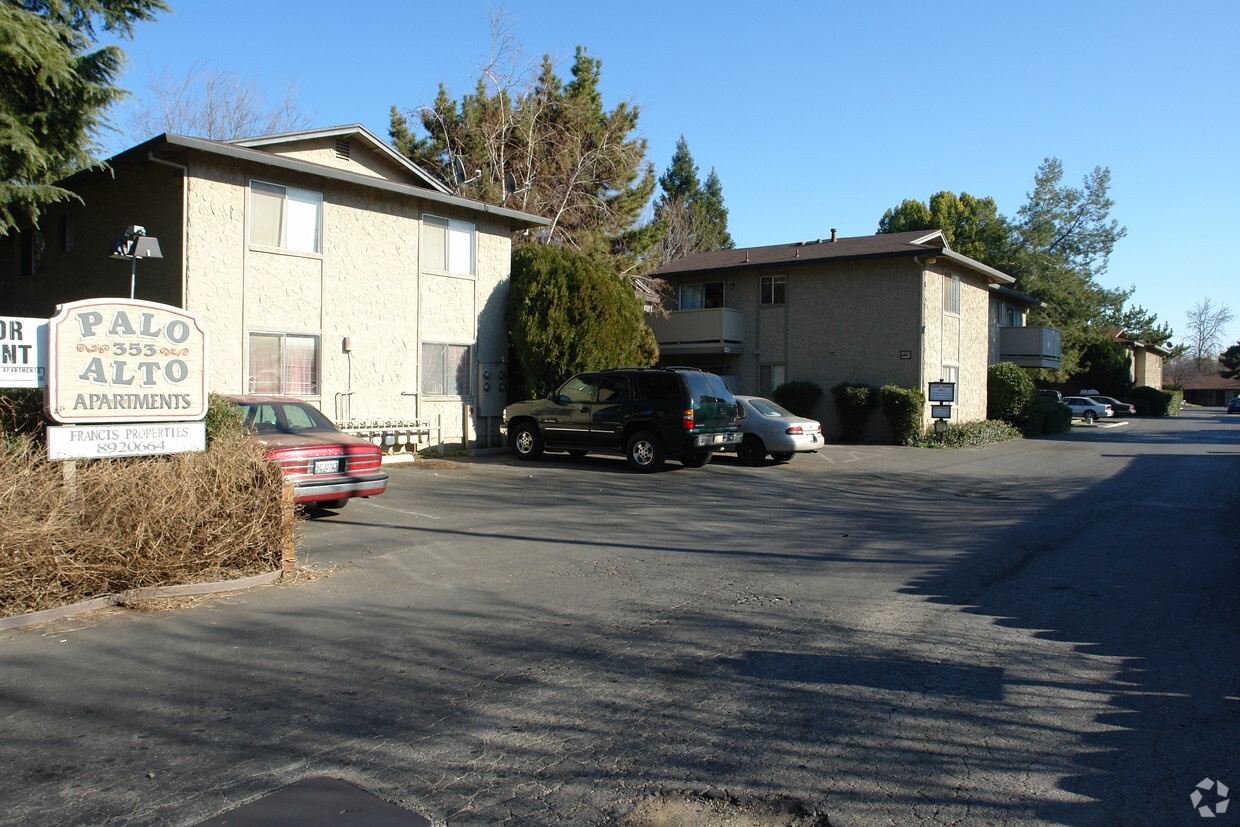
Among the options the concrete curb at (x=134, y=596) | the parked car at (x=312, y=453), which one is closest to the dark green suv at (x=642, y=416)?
the parked car at (x=312, y=453)

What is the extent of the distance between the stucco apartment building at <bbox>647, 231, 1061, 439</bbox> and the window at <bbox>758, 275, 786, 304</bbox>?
3cm

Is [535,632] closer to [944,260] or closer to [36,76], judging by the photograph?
[36,76]

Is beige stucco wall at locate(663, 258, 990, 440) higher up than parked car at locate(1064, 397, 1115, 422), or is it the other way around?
beige stucco wall at locate(663, 258, 990, 440)

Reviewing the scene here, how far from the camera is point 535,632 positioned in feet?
20.7

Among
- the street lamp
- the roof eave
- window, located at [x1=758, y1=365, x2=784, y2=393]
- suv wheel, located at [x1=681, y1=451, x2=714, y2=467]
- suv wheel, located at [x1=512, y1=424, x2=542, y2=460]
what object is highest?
the roof eave

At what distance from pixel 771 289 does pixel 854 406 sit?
5.36 m

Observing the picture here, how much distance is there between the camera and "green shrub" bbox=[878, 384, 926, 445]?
25328 millimetres

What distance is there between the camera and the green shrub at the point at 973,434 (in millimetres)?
25828

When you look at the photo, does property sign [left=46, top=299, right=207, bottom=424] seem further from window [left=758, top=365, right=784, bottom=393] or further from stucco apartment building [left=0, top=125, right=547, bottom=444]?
window [left=758, top=365, right=784, bottom=393]

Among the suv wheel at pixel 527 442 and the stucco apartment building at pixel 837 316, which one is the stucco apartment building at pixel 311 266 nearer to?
the suv wheel at pixel 527 442

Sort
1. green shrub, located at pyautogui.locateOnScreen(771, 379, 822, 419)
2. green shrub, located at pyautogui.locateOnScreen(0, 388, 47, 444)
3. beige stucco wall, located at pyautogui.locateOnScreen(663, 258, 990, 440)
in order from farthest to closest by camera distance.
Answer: green shrub, located at pyautogui.locateOnScreen(771, 379, 822, 419) < beige stucco wall, located at pyautogui.locateOnScreen(663, 258, 990, 440) < green shrub, located at pyautogui.locateOnScreen(0, 388, 47, 444)

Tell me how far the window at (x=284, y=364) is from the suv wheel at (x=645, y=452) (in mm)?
6308

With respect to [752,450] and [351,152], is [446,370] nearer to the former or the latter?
[351,152]

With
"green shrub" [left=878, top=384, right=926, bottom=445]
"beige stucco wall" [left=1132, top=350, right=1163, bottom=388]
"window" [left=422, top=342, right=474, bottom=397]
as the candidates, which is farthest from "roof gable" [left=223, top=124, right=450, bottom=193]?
"beige stucco wall" [left=1132, top=350, right=1163, bottom=388]
